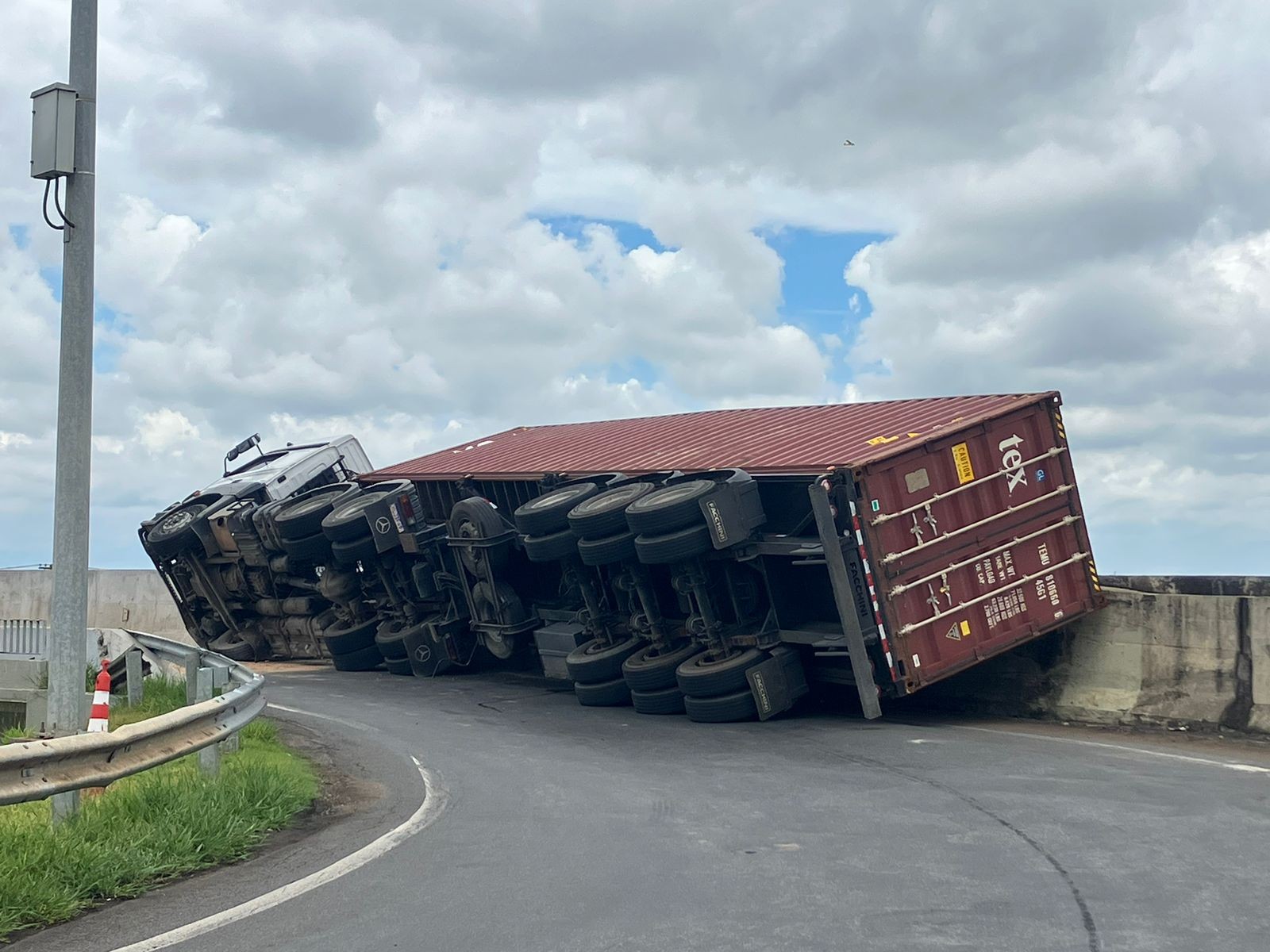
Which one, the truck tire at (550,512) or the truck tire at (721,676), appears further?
the truck tire at (550,512)

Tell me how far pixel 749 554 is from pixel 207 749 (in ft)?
21.5

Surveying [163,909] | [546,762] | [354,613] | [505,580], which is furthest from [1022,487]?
[354,613]

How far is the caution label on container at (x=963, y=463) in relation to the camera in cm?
1320

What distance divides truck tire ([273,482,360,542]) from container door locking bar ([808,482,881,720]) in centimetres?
1053

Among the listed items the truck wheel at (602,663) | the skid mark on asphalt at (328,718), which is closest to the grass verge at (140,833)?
the skid mark on asphalt at (328,718)

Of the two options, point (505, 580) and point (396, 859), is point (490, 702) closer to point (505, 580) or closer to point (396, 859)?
point (505, 580)

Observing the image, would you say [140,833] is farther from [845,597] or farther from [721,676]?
[721,676]

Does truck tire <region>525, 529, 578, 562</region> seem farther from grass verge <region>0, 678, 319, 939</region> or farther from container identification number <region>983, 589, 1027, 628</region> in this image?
grass verge <region>0, 678, 319, 939</region>

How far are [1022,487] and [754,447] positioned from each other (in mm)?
3034

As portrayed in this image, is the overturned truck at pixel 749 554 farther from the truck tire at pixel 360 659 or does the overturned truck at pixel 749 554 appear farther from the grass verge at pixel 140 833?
the grass verge at pixel 140 833

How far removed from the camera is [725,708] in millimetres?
13352

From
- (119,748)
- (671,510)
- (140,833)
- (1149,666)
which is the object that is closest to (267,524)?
(671,510)

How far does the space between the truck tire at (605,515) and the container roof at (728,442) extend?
706 millimetres

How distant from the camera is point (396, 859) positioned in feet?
22.0
